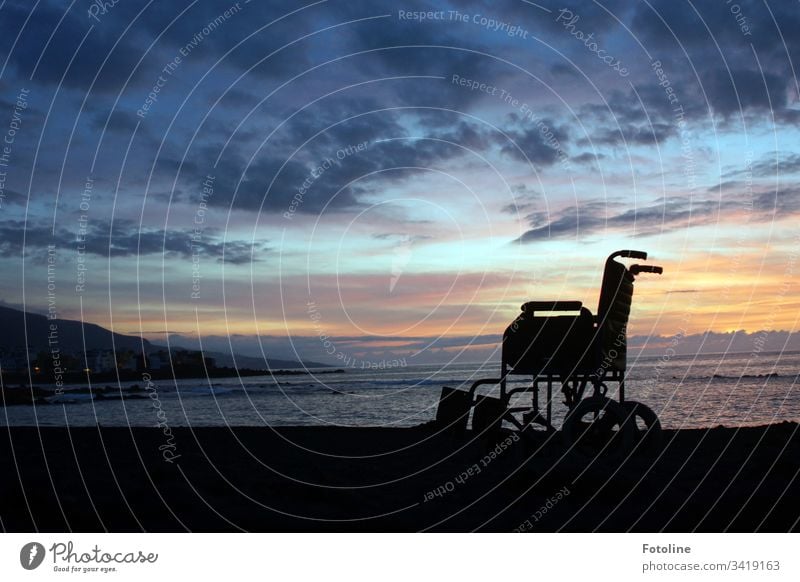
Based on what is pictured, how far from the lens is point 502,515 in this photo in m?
8.05

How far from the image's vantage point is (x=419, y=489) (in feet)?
31.6

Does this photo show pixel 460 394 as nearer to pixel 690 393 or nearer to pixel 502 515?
pixel 502 515

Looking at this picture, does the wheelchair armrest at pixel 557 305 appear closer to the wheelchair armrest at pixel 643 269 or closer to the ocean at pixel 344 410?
the wheelchair armrest at pixel 643 269

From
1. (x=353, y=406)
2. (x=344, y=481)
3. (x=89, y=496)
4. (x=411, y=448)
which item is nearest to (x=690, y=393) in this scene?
(x=353, y=406)

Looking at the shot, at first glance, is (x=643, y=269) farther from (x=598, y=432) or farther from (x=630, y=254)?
(x=598, y=432)

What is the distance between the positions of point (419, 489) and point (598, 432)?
3.33 m
